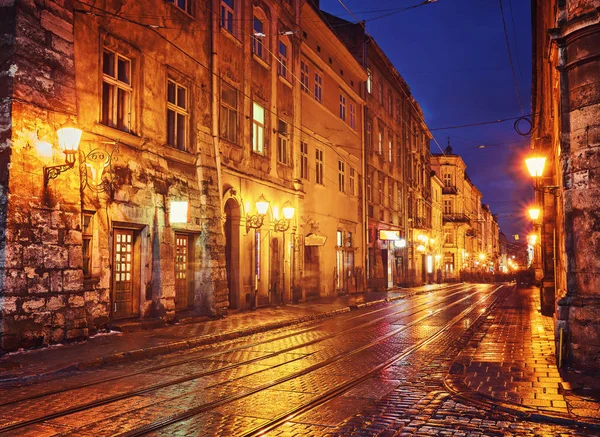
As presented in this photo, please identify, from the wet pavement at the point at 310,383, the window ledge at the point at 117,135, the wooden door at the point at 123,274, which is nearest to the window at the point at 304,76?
the window ledge at the point at 117,135

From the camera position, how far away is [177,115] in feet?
56.7

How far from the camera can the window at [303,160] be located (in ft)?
86.8

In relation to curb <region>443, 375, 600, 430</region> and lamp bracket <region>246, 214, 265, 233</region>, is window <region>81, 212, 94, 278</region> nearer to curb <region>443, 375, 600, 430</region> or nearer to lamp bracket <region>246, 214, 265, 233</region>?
lamp bracket <region>246, 214, 265, 233</region>

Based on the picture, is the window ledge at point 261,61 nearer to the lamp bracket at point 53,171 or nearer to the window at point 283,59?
the window at point 283,59

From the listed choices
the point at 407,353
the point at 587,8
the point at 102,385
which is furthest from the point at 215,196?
the point at 587,8

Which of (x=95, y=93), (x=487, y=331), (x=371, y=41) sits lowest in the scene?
(x=487, y=331)

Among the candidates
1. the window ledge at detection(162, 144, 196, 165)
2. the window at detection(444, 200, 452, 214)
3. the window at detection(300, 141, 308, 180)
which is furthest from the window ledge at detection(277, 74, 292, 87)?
the window at detection(444, 200, 452, 214)

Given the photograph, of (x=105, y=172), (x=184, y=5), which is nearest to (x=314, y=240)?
(x=184, y=5)

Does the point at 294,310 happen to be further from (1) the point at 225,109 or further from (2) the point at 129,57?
(2) the point at 129,57

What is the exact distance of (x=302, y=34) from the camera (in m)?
26.7

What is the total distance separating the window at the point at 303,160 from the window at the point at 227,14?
723 centimetres

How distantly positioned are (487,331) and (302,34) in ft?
53.8

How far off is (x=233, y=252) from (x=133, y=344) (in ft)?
27.4

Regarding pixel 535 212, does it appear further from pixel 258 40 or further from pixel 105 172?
pixel 105 172
